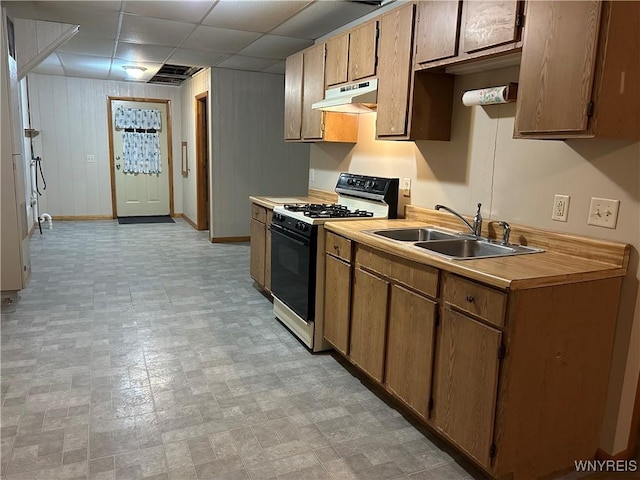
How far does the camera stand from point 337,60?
3.46 m

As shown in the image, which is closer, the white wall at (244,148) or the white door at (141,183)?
the white wall at (244,148)

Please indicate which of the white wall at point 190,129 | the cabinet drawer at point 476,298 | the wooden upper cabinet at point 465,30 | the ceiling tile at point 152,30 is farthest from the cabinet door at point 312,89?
the white wall at point 190,129

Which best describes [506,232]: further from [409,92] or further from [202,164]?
[202,164]

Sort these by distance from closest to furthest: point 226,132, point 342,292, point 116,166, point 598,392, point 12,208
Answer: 1. point 598,392
2. point 342,292
3. point 12,208
4. point 226,132
5. point 116,166

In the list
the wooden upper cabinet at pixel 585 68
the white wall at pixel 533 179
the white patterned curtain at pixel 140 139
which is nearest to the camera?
the wooden upper cabinet at pixel 585 68

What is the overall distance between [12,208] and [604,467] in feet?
14.2

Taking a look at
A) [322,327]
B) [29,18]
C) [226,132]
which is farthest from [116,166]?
[322,327]

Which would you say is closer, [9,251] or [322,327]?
[322,327]

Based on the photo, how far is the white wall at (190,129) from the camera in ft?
23.0

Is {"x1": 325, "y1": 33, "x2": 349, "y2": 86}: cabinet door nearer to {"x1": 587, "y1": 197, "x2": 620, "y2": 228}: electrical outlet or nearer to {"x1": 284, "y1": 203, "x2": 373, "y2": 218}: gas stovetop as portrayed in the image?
{"x1": 284, "y1": 203, "x2": 373, "y2": 218}: gas stovetop

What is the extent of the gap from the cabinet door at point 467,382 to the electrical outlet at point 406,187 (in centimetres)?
136

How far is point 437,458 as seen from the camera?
208cm

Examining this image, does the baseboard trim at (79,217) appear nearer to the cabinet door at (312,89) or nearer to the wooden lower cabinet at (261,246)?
the wooden lower cabinet at (261,246)

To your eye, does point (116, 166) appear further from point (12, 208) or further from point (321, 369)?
point (321, 369)
